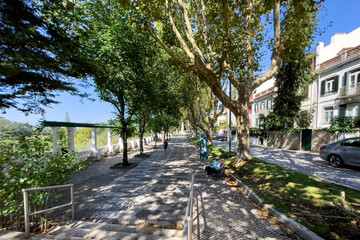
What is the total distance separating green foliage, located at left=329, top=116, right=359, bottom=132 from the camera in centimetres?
1140

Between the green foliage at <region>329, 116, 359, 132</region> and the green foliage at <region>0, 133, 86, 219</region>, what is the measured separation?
688 inches

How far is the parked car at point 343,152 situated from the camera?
7330mm

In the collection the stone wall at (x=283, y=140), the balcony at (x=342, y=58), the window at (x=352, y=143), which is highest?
the balcony at (x=342, y=58)

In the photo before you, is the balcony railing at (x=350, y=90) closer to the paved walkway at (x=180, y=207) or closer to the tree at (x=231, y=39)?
the tree at (x=231, y=39)

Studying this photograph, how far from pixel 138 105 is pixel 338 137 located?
623 inches

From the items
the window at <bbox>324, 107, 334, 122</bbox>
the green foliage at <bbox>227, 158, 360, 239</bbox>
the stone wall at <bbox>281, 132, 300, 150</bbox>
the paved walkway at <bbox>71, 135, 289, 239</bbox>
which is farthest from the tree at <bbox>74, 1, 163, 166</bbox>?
the window at <bbox>324, 107, 334, 122</bbox>

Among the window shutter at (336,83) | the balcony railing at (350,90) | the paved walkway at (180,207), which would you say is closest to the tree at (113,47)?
the paved walkway at (180,207)

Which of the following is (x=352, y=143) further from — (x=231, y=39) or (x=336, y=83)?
(x=336, y=83)

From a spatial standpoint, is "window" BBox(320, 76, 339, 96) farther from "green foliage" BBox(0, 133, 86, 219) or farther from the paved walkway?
"green foliage" BBox(0, 133, 86, 219)

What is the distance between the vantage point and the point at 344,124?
38.9 feet

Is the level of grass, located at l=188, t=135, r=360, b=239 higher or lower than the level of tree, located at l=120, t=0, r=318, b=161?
lower

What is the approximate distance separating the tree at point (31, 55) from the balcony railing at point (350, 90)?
22453mm

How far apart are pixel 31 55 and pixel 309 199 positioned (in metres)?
9.12

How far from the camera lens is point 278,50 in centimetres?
687
